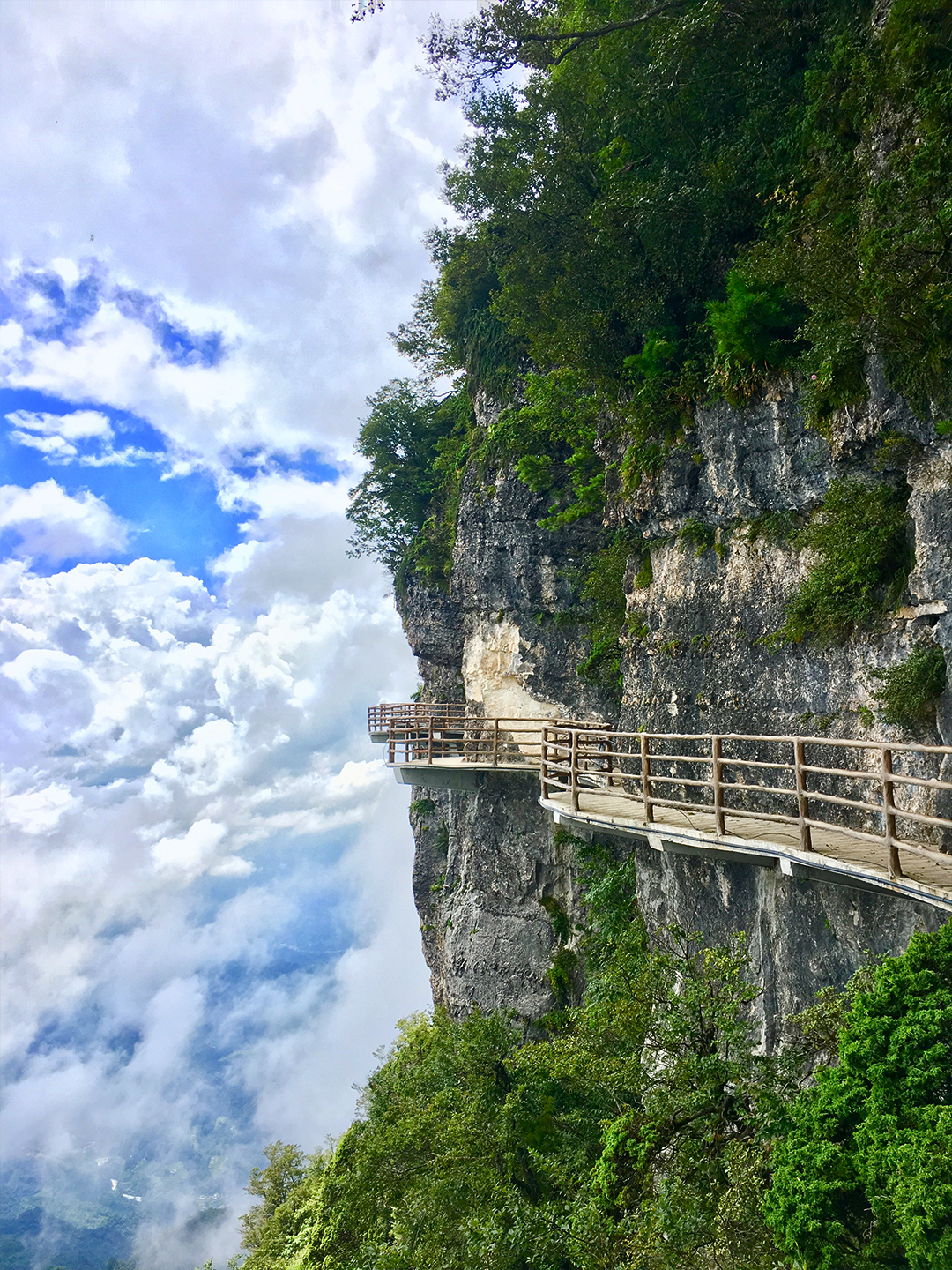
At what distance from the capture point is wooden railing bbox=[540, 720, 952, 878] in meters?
5.44

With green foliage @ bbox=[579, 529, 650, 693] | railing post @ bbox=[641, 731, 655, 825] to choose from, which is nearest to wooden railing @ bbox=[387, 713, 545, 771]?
green foliage @ bbox=[579, 529, 650, 693]

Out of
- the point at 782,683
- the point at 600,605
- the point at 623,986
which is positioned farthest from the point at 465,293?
the point at 623,986

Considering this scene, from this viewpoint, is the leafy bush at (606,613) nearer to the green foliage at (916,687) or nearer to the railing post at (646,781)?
the railing post at (646,781)

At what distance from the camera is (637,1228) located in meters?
6.25

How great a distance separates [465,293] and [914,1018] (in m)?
23.3

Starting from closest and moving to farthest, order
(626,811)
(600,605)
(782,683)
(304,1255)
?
(782,683) → (626,811) → (304,1255) → (600,605)

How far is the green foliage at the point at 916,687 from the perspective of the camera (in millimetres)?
7211

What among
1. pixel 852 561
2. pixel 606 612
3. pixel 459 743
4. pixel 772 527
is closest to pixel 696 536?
pixel 772 527

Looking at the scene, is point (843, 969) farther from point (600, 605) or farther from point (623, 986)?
point (600, 605)

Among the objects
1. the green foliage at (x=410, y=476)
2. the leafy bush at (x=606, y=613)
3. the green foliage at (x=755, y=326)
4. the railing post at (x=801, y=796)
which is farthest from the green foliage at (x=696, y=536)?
the green foliage at (x=410, y=476)

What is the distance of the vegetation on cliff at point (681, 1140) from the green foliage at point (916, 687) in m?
2.87

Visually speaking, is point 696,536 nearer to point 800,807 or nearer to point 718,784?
point 718,784

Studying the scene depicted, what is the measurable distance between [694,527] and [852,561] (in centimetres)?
385

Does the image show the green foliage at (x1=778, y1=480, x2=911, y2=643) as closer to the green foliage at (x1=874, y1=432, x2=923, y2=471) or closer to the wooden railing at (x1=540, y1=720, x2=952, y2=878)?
the green foliage at (x1=874, y1=432, x2=923, y2=471)
